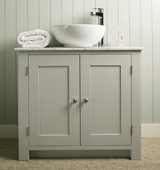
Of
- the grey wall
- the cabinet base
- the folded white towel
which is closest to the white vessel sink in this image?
the folded white towel

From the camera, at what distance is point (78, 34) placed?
2.69 metres

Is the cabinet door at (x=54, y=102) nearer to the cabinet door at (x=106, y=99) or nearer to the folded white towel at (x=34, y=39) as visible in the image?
the cabinet door at (x=106, y=99)

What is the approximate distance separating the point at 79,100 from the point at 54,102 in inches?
6.7

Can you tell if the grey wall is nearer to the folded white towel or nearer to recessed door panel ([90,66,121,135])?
the folded white towel

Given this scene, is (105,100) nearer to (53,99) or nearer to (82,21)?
(53,99)

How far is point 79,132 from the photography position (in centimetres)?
263

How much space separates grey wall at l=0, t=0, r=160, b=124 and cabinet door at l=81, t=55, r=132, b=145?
632mm

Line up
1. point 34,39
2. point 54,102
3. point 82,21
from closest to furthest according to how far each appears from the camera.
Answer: point 54,102
point 34,39
point 82,21

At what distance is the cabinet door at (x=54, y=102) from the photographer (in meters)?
2.61

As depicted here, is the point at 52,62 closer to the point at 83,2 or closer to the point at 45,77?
the point at 45,77

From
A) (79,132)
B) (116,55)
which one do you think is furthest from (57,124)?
(116,55)

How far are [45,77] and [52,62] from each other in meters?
0.11

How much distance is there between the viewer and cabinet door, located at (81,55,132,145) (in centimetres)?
261

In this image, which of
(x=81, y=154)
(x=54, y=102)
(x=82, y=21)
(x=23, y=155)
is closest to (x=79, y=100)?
(x=54, y=102)
